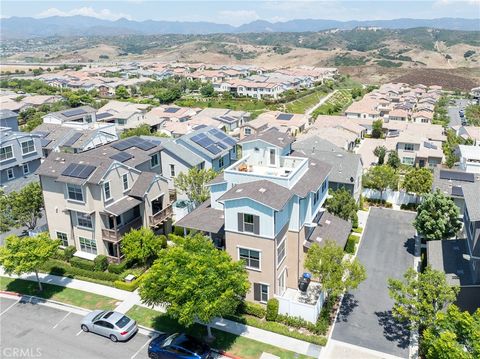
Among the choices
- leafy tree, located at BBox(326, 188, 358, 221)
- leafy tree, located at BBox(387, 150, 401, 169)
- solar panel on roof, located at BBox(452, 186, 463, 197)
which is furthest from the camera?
leafy tree, located at BBox(387, 150, 401, 169)

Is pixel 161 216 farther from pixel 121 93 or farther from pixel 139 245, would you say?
pixel 121 93

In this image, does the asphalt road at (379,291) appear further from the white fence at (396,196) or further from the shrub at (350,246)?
the white fence at (396,196)

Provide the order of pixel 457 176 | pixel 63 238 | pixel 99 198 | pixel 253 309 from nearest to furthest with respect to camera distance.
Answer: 1. pixel 253 309
2. pixel 99 198
3. pixel 63 238
4. pixel 457 176

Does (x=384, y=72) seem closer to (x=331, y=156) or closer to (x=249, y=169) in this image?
(x=331, y=156)

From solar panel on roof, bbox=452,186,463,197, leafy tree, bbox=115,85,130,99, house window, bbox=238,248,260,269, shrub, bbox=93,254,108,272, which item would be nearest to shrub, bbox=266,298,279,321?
house window, bbox=238,248,260,269

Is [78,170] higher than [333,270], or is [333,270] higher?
[78,170]

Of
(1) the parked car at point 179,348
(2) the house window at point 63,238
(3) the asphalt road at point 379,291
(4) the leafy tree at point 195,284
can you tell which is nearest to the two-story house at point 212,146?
(2) the house window at point 63,238

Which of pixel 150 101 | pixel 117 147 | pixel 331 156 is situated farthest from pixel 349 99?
pixel 117 147

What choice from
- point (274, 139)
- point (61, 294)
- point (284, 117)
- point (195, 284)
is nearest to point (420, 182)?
point (274, 139)

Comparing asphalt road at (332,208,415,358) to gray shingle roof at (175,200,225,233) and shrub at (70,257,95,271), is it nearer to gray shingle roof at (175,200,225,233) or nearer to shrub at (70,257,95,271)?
gray shingle roof at (175,200,225,233)
